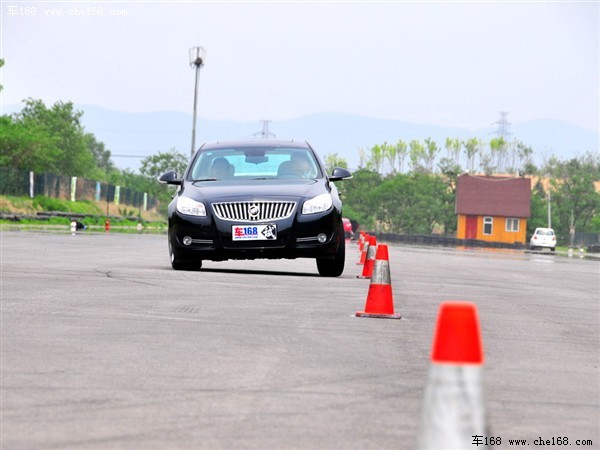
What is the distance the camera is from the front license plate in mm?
15156

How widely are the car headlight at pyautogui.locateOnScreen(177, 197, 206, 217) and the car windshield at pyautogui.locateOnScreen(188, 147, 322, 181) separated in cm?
91

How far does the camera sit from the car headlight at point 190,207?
50.4 feet

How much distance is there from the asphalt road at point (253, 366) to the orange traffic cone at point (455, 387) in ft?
5.61

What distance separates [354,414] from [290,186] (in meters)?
10.0

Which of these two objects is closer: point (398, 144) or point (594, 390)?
point (594, 390)

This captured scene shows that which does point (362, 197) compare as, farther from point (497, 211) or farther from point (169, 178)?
point (169, 178)

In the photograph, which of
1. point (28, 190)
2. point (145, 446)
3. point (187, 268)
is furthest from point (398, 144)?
point (145, 446)

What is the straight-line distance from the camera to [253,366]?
7312mm

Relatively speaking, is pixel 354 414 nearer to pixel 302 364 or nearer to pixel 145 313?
pixel 302 364

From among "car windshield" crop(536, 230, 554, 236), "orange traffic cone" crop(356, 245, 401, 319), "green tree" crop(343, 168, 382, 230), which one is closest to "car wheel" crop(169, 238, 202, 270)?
"orange traffic cone" crop(356, 245, 401, 319)

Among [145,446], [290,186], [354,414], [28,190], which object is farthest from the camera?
[28,190]

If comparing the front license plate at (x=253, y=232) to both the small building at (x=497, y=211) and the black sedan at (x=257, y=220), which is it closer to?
the black sedan at (x=257, y=220)

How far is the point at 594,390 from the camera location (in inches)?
281

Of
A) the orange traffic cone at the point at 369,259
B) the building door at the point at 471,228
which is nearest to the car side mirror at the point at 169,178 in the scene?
the orange traffic cone at the point at 369,259
